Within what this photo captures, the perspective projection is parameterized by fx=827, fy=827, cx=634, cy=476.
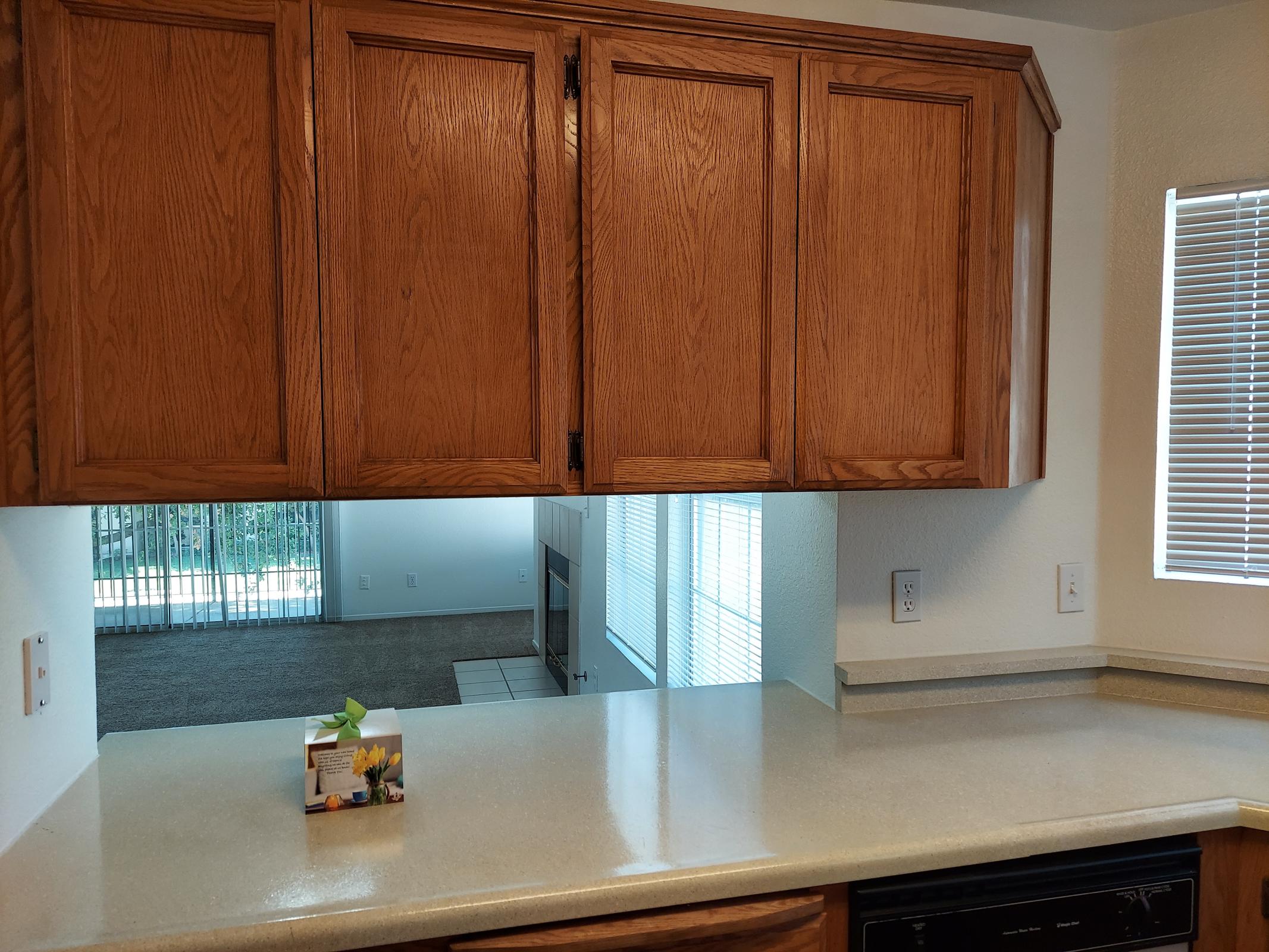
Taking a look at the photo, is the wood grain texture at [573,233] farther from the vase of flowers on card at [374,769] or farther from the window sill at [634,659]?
the window sill at [634,659]

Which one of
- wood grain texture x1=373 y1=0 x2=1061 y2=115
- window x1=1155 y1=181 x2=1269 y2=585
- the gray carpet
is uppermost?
wood grain texture x1=373 y1=0 x2=1061 y2=115

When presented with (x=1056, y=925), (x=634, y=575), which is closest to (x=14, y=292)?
(x=1056, y=925)

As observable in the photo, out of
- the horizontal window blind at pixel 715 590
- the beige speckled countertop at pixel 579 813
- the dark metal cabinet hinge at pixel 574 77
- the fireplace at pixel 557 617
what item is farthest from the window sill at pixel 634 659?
the dark metal cabinet hinge at pixel 574 77

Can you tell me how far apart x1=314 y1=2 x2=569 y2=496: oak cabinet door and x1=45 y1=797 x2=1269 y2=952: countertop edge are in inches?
24.6

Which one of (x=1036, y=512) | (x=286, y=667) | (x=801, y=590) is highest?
(x=1036, y=512)

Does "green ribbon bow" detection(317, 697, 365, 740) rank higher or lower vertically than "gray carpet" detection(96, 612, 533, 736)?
higher

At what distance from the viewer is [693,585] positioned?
314cm

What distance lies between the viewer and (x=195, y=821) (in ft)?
4.41

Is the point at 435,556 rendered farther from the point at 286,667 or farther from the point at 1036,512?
the point at 1036,512

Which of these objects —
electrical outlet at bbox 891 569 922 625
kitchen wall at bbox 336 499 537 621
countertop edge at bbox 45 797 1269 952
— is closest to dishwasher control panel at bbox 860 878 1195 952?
countertop edge at bbox 45 797 1269 952

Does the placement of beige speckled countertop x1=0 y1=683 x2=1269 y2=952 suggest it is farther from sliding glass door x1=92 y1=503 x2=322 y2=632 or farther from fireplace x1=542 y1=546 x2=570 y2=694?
sliding glass door x1=92 y1=503 x2=322 y2=632

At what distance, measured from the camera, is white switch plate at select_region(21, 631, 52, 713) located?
1.34 meters

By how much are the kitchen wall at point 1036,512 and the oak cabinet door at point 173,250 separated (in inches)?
48.4

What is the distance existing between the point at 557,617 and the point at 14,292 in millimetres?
4834
